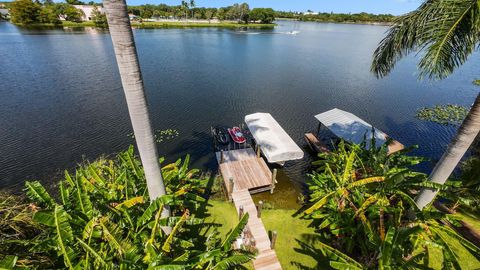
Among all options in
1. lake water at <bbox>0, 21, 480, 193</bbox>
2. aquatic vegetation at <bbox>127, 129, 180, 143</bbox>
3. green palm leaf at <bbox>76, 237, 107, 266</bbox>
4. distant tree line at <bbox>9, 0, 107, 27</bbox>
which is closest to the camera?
green palm leaf at <bbox>76, 237, 107, 266</bbox>

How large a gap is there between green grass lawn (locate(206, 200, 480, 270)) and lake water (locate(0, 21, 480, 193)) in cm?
585

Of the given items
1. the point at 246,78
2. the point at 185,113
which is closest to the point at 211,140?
the point at 185,113

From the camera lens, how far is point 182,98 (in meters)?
31.1

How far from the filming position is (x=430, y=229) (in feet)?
24.1

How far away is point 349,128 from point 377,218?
11663 mm

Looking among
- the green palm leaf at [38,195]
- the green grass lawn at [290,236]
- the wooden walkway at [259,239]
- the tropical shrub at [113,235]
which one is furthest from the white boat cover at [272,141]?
the green palm leaf at [38,195]

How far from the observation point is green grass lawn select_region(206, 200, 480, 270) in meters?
9.95

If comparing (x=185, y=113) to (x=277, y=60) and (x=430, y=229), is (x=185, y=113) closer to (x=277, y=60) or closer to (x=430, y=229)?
(x=430, y=229)

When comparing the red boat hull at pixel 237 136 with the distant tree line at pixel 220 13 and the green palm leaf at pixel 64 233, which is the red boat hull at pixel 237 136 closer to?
the green palm leaf at pixel 64 233

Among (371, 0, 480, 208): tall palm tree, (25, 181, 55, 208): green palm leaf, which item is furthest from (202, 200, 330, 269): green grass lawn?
(25, 181, 55, 208): green palm leaf

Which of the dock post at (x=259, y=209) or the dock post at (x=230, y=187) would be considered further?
the dock post at (x=230, y=187)

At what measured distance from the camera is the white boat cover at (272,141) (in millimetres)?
17016

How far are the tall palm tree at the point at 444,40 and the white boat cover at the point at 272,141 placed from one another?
998 cm

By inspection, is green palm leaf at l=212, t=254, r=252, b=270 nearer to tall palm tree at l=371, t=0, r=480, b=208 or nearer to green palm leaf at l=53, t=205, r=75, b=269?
green palm leaf at l=53, t=205, r=75, b=269
